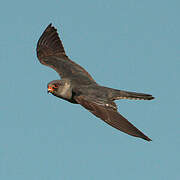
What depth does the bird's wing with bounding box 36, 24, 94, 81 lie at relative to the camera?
1594cm

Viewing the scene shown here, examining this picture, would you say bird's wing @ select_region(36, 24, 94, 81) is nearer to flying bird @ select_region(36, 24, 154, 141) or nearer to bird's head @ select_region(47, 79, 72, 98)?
flying bird @ select_region(36, 24, 154, 141)

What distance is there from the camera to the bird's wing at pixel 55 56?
628 inches

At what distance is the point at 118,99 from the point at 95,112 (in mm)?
1428

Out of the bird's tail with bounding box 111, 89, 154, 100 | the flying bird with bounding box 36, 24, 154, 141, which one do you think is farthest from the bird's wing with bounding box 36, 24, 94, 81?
the bird's tail with bounding box 111, 89, 154, 100

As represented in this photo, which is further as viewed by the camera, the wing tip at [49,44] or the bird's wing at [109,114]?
the wing tip at [49,44]

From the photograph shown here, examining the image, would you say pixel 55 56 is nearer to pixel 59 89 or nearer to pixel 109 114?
pixel 59 89

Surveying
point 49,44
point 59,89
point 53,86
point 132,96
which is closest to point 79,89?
point 59,89

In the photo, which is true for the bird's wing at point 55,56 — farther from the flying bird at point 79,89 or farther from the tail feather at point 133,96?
the tail feather at point 133,96

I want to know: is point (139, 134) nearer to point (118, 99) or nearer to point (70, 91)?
point (118, 99)

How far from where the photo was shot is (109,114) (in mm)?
12508

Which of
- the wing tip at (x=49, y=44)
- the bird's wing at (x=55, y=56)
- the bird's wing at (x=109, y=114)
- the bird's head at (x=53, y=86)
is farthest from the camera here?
the wing tip at (x=49, y=44)

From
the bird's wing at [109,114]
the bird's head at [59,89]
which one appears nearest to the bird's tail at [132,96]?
the bird's wing at [109,114]

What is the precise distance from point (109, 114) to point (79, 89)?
6.42ft

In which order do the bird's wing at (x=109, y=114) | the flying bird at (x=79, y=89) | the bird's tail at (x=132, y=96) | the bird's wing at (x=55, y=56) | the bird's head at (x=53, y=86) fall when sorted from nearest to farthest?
the bird's wing at (x=109, y=114) → the flying bird at (x=79, y=89) → the bird's tail at (x=132, y=96) → the bird's head at (x=53, y=86) → the bird's wing at (x=55, y=56)
